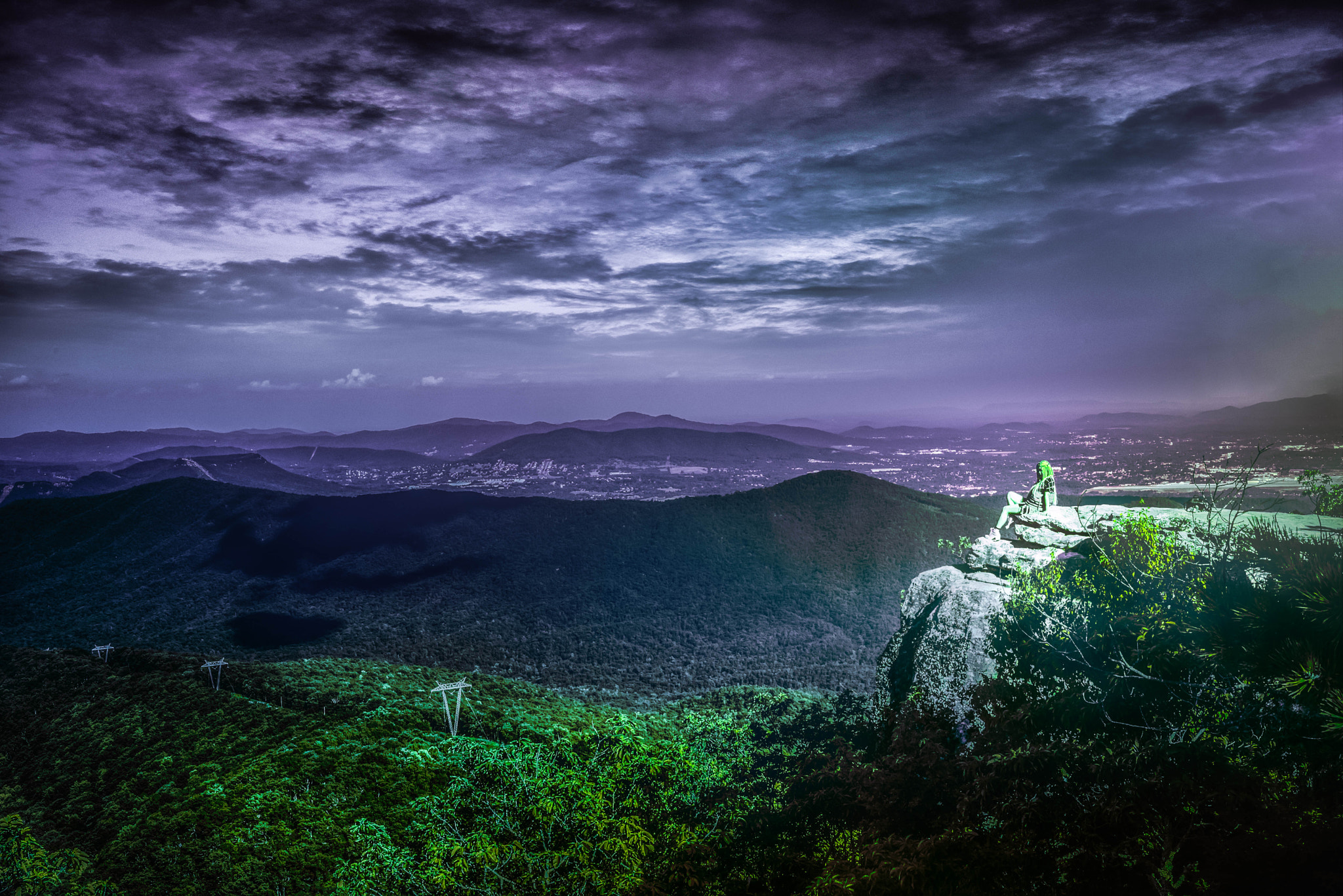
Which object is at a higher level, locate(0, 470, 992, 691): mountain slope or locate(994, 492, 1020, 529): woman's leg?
locate(994, 492, 1020, 529): woman's leg

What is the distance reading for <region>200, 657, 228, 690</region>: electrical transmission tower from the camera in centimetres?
3181

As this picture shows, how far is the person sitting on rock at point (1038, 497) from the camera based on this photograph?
20031mm

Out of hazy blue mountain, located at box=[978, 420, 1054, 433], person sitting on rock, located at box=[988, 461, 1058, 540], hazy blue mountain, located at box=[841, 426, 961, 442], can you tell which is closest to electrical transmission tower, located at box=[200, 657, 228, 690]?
person sitting on rock, located at box=[988, 461, 1058, 540]

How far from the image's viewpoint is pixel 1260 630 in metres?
9.45

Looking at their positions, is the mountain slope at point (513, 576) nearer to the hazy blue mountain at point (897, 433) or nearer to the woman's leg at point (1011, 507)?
the woman's leg at point (1011, 507)

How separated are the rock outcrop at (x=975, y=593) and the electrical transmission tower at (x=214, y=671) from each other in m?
33.9

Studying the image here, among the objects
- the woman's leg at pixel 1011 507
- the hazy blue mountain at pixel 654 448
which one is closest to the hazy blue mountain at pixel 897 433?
the hazy blue mountain at pixel 654 448

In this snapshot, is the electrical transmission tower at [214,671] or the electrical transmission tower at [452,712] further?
the electrical transmission tower at [214,671]

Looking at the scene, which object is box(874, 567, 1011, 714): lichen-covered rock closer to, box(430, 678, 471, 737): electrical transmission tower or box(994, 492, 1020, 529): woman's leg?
box(994, 492, 1020, 529): woman's leg

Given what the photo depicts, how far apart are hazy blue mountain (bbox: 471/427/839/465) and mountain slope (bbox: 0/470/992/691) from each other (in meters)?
83.6

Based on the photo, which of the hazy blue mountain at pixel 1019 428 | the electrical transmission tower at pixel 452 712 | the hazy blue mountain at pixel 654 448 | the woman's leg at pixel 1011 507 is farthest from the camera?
the hazy blue mountain at pixel 654 448

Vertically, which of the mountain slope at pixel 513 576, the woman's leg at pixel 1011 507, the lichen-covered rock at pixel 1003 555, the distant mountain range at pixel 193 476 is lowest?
the mountain slope at pixel 513 576

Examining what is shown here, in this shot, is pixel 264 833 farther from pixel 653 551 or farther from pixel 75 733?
pixel 653 551

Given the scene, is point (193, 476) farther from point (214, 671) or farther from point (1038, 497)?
point (1038, 497)
